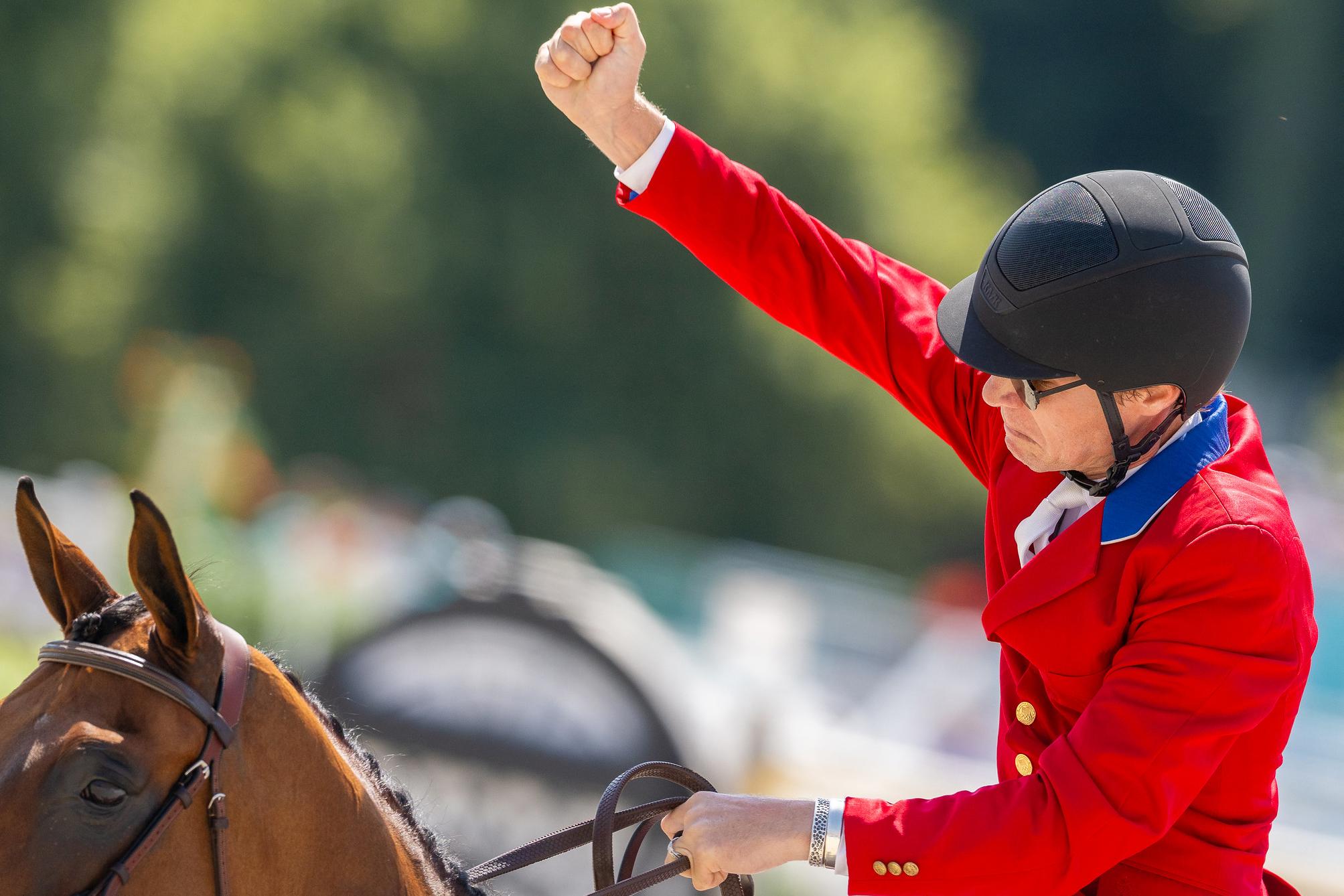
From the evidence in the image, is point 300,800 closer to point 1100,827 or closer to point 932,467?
point 1100,827

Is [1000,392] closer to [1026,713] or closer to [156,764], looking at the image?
[1026,713]

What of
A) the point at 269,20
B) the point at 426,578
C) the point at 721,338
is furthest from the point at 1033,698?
the point at 269,20

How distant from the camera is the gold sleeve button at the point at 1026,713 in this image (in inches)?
87.4

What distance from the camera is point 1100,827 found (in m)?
1.89

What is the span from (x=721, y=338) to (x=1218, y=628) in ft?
34.5

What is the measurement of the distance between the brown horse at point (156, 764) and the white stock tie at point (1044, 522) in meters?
1.23

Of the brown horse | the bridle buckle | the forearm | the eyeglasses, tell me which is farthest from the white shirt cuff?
the bridle buckle

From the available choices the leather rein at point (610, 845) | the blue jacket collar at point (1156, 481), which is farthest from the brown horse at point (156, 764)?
the blue jacket collar at point (1156, 481)

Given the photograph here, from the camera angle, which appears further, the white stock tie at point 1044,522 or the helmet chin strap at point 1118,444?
the white stock tie at point 1044,522

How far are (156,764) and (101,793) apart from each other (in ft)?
0.28

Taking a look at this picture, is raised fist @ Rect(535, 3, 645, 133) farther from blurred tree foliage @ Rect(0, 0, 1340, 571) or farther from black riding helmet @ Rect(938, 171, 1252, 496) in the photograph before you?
blurred tree foliage @ Rect(0, 0, 1340, 571)

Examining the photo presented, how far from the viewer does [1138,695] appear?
6.28 feet

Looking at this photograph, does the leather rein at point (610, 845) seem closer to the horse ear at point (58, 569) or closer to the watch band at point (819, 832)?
the watch band at point (819, 832)

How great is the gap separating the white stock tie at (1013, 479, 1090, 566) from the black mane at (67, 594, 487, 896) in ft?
3.83
